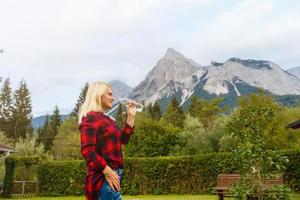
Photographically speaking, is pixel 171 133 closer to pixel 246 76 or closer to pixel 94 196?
pixel 94 196

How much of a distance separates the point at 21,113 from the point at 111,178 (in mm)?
70061

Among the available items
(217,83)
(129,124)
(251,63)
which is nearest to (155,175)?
(129,124)

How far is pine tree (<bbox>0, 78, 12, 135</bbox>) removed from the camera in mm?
68044

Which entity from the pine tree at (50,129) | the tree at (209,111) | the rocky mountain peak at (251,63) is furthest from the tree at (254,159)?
the rocky mountain peak at (251,63)

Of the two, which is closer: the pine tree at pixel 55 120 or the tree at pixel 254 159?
the tree at pixel 254 159

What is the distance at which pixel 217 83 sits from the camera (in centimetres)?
15988

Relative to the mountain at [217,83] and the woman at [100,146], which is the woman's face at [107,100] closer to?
the woman at [100,146]

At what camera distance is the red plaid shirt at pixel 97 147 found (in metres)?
3.05

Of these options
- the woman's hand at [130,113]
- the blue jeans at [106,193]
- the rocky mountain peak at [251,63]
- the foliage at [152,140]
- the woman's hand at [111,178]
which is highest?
the rocky mountain peak at [251,63]

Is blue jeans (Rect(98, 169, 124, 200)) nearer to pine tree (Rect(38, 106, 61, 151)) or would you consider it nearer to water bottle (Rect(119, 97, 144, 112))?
water bottle (Rect(119, 97, 144, 112))

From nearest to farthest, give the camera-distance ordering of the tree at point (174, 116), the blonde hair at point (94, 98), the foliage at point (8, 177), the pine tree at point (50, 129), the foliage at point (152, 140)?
the blonde hair at point (94, 98) < the foliage at point (8, 177) < the foliage at point (152, 140) < the tree at point (174, 116) < the pine tree at point (50, 129)

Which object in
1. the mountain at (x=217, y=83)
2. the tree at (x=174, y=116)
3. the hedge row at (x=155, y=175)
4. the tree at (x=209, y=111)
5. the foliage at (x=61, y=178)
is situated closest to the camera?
the hedge row at (x=155, y=175)

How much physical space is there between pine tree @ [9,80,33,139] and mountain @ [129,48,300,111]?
85.0m

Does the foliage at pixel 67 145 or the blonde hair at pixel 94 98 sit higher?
the foliage at pixel 67 145
